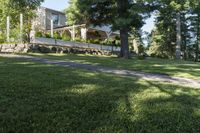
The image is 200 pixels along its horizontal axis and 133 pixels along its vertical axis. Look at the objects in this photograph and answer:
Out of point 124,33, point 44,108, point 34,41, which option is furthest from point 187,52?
point 44,108

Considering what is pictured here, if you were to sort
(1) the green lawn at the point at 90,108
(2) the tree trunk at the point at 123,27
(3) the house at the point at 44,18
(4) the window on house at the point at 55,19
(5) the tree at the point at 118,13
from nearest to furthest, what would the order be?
1. (1) the green lawn at the point at 90,108
2. (5) the tree at the point at 118,13
3. (2) the tree trunk at the point at 123,27
4. (3) the house at the point at 44,18
5. (4) the window on house at the point at 55,19

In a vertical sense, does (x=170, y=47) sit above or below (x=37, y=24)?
below

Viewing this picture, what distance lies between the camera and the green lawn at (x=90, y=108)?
209 inches

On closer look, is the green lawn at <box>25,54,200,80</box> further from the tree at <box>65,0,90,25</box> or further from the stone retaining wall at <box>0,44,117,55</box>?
the tree at <box>65,0,90,25</box>

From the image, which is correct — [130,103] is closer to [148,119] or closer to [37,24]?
[148,119]

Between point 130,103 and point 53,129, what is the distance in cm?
230

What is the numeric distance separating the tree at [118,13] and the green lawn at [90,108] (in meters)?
16.0

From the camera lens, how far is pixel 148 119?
5.96m

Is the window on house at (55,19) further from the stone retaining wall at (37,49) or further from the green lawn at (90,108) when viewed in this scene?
the green lawn at (90,108)

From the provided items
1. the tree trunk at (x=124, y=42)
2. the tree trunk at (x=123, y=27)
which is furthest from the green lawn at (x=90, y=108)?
the tree trunk at (x=124, y=42)

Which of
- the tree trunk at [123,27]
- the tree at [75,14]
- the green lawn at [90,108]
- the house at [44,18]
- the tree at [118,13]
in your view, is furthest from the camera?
the house at [44,18]

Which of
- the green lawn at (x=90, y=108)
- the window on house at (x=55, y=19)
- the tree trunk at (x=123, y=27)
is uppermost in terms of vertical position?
the window on house at (x=55, y=19)

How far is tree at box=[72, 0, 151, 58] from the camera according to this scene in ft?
79.8

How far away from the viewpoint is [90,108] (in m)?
6.25
